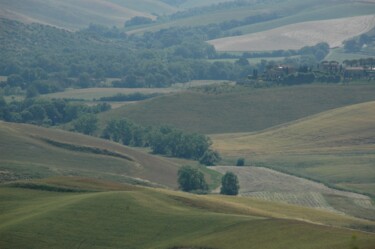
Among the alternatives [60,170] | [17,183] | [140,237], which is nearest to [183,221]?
[140,237]

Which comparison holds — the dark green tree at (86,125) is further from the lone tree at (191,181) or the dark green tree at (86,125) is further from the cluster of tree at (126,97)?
the lone tree at (191,181)

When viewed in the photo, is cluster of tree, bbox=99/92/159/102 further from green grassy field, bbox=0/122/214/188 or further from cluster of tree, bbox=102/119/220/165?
green grassy field, bbox=0/122/214/188

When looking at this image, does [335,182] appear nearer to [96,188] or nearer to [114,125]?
[96,188]

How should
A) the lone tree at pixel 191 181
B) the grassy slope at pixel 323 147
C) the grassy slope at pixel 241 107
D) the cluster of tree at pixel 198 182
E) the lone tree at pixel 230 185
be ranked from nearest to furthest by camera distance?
the lone tree at pixel 230 185 → the cluster of tree at pixel 198 182 → the lone tree at pixel 191 181 → the grassy slope at pixel 323 147 → the grassy slope at pixel 241 107

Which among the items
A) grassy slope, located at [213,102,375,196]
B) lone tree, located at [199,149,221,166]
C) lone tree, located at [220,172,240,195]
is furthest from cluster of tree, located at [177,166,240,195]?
lone tree, located at [199,149,221,166]

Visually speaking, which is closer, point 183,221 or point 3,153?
point 183,221

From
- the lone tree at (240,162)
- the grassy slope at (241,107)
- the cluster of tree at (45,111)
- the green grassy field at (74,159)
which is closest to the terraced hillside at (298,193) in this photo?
the lone tree at (240,162)
